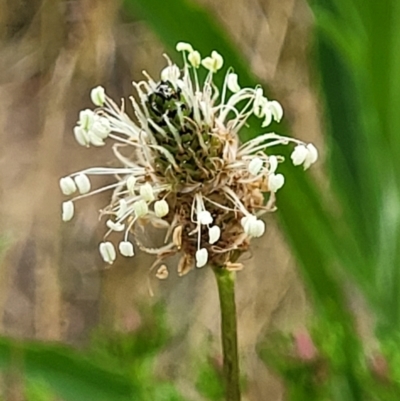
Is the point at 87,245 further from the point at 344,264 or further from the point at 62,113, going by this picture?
the point at 344,264

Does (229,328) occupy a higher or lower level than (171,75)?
lower

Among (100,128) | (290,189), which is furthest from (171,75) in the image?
(290,189)

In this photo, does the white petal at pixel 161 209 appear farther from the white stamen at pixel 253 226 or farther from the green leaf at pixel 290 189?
the green leaf at pixel 290 189

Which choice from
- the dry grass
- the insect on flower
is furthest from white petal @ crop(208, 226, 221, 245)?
the dry grass

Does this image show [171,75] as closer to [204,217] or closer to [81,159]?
[204,217]

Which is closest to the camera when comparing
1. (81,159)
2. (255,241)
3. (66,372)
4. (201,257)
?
(201,257)

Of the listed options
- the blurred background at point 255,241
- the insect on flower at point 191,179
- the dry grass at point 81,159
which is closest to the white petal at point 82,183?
the insect on flower at point 191,179

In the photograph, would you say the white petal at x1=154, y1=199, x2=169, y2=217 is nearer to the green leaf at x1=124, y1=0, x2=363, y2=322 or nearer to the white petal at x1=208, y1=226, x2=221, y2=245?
the white petal at x1=208, y1=226, x2=221, y2=245
